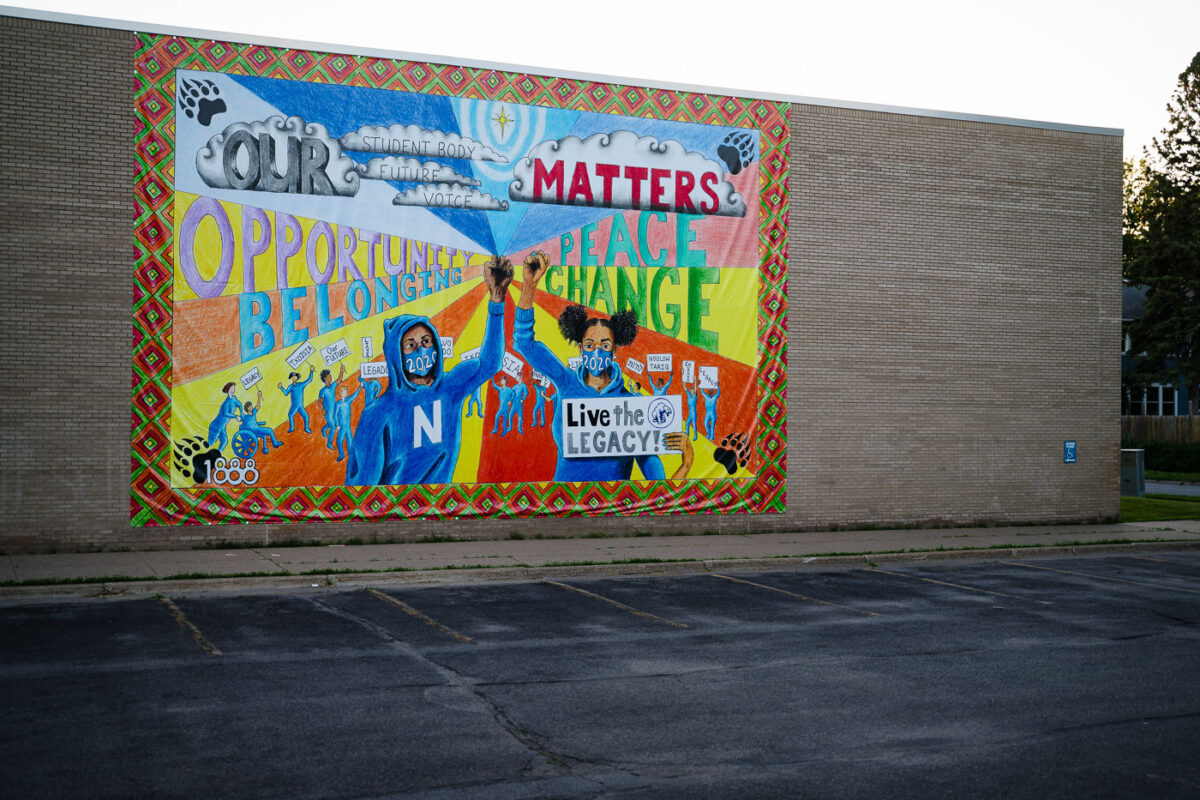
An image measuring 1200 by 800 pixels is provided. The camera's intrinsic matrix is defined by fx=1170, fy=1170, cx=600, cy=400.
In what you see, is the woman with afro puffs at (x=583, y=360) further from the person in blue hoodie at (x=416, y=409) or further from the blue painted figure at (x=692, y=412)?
the blue painted figure at (x=692, y=412)

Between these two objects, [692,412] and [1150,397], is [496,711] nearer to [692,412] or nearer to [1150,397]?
[692,412]

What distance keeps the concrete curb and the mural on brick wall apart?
3271 millimetres

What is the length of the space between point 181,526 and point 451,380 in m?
4.75

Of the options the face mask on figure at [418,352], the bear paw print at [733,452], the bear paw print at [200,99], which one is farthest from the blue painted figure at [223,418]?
the bear paw print at [733,452]

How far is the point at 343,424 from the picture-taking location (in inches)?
736

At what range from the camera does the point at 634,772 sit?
724cm

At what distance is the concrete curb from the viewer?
14.1 meters

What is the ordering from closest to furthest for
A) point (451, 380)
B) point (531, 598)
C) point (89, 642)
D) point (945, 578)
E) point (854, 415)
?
1. point (89, 642)
2. point (531, 598)
3. point (945, 578)
4. point (451, 380)
5. point (854, 415)

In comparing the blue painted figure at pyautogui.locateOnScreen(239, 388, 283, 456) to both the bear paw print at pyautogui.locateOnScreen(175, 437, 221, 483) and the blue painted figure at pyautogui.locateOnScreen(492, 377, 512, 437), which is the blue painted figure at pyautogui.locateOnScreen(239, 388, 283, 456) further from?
the blue painted figure at pyautogui.locateOnScreen(492, 377, 512, 437)

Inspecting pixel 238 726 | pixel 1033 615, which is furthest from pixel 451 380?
pixel 238 726

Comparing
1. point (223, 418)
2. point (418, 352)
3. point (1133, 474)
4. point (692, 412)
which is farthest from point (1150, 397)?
point (223, 418)

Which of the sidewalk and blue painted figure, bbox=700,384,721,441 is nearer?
the sidewalk

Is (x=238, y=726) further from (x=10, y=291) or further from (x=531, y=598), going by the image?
(x=10, y=291)

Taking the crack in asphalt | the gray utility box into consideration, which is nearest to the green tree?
the gray utility box
